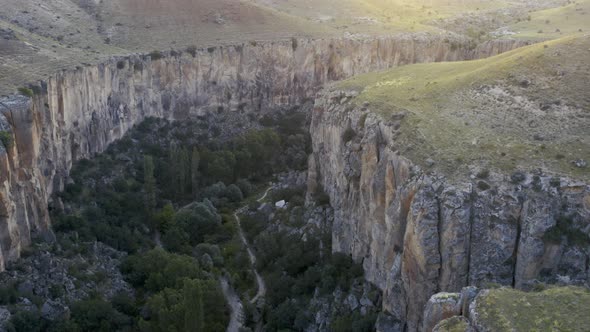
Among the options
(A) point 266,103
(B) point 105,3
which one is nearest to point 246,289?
(A) point 266,103

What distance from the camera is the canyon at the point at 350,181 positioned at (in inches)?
1329

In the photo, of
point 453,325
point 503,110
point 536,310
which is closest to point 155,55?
point 503,110

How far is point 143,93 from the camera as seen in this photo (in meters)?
75.1

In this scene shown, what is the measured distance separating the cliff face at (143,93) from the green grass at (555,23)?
18.6 feet

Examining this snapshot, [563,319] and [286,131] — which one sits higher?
[563,319]

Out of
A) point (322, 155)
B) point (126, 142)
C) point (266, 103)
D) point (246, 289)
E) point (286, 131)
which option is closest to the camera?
point (246, 289)

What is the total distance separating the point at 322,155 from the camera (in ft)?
194

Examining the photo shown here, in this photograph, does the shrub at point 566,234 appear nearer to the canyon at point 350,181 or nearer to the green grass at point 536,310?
the canyon at point 350,181

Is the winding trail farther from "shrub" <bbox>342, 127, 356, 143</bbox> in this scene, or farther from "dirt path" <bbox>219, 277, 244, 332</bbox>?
"shrub" <bbox>342, 127, 356, 143</bbox>

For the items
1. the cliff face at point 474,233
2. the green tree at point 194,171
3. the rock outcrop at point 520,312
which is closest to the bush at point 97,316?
the cliff face at point 474,233

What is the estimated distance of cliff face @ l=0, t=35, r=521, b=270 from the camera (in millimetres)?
46688

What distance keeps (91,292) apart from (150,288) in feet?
16.4

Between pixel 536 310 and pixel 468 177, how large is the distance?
1240 cm

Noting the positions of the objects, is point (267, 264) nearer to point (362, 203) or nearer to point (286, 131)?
point (362, 203)
